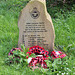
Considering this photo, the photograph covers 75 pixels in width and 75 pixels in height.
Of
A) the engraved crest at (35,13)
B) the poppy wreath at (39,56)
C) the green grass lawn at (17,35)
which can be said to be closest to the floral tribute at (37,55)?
the poppy wreath at (39,56)

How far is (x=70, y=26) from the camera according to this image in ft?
15.4

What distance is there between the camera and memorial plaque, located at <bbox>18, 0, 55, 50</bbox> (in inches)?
124

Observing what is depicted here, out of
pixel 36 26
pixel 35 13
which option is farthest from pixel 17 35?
pixel 35 13

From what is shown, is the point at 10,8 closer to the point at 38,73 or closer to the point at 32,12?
the point at 32,12

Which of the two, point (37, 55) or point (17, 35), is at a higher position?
point (17, 35)

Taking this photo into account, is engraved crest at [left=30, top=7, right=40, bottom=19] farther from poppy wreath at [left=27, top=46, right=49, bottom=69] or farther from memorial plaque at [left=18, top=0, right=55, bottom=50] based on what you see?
poppy wreath at [left=27, top=46, right=49, bottom=69]

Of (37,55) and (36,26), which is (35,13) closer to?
(36,26)

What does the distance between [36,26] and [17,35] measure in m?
1.10

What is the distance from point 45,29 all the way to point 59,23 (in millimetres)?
1758

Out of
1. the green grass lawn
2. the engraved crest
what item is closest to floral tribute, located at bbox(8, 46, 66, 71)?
the green grass lawn

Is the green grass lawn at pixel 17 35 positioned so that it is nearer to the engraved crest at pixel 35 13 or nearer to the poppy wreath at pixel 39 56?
the poppy wreath at pixel 39 56

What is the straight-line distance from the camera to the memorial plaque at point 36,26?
3.16 m

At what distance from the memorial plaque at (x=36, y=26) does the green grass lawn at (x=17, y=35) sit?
449 millimetres

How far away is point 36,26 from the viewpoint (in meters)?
3.31
